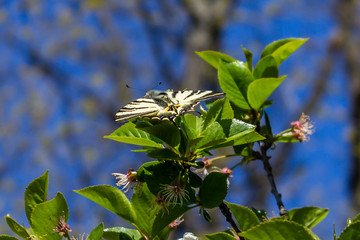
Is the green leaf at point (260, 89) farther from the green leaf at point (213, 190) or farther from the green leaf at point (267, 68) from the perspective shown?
the green leaf at point (213, 190)

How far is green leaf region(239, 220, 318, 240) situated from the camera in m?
0.64

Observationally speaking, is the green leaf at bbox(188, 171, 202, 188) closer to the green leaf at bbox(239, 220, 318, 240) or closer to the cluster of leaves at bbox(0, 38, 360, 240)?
the cluster of leaves at bbox(0, 38, 360, 240)

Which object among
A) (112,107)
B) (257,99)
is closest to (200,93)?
(257,99)

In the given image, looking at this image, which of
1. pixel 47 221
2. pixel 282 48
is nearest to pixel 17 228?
pixel 47 221

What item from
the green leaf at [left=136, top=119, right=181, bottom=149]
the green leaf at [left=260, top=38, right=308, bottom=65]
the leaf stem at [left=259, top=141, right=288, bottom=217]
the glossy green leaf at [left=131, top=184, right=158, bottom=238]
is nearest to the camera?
the green leaf at [left=136, top=119, right=181, bottom=149]

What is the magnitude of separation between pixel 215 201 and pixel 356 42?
23.7 ft

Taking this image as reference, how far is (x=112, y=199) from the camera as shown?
0.93 m

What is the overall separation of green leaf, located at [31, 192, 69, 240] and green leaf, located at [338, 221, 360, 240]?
1.75 ft

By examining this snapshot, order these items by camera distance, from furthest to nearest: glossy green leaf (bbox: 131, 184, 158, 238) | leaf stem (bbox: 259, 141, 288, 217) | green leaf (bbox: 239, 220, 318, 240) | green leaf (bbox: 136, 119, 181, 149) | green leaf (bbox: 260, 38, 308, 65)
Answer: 1. green leaf (bbox: 260, 38, 308, 65)
2. leaf stem (bbox: 259, 141, 288, 217)
3. glossy green leaf (bbox: 131, 184, 158, 238)
4. green leaf (bbox: 136, 119, 181, 149)
5. green leaf (bbox: 239, 220, 318, 240)

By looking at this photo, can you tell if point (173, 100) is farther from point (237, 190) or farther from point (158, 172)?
point (237, 190)

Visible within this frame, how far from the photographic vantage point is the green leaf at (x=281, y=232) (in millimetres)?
640

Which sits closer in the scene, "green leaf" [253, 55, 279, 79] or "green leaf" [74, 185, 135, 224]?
"green leaf" [74, 185, 135, 224]

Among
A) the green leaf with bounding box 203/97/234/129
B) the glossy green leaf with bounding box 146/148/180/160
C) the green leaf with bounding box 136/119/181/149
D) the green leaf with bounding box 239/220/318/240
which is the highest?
the green leaf with bounding box 203/97/234/129

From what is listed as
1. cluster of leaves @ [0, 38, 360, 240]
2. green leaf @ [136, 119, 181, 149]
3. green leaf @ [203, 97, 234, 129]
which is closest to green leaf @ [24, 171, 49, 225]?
cluster of leaves @ [0, 38, 360, 240]
